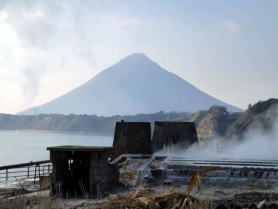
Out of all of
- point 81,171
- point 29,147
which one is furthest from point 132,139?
point 29,147

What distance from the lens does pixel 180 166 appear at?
18.7 m

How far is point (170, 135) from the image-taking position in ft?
90.5

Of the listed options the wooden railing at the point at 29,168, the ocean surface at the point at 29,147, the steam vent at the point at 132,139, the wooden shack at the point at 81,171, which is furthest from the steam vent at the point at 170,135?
the ocean surface at the point at 29,147

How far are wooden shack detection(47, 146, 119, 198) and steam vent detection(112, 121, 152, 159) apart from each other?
8010 mm

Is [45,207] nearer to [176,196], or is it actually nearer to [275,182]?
[176,196]

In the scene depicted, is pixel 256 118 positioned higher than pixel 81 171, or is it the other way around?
pixel 256 118

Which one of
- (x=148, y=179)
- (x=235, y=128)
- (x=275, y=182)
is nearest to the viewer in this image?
(x=275, y=182)

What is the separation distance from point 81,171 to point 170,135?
10.4 meters

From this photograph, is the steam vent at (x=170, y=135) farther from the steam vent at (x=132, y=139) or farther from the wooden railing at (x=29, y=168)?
the wooden railing at (x=29, y=168)

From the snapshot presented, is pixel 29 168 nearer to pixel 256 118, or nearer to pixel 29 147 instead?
pixel 256 118

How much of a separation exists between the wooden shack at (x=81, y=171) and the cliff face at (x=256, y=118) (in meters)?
50.7

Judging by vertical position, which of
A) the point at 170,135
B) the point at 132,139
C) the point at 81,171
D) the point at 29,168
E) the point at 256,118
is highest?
→ the point at 256,118

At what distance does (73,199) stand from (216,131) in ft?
230

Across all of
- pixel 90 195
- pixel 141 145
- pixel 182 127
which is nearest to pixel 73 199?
pixel 90 195
